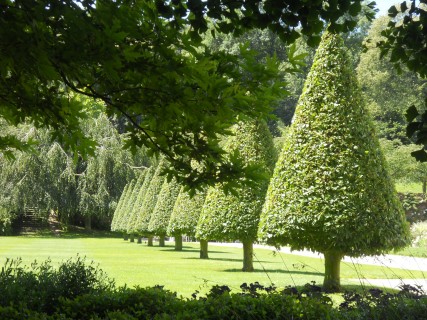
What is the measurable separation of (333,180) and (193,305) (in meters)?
5.47

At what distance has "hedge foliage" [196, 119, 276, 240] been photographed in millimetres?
13503

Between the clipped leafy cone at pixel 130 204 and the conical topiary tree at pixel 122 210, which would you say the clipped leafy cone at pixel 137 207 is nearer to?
the clipped leafy cone at pixel 130 204

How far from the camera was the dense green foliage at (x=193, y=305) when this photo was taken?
4629 millimetres

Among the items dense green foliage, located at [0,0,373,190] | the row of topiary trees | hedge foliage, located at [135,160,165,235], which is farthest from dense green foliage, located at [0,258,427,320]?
hedge foliage, located at [135,160,165,235]

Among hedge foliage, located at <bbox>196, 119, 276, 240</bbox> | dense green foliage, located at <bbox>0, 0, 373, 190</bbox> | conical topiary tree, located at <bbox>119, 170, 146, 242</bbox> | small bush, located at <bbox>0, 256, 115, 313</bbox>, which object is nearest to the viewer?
dense green foliage, located at <bbox>0, 0, 373, 190</bbox>

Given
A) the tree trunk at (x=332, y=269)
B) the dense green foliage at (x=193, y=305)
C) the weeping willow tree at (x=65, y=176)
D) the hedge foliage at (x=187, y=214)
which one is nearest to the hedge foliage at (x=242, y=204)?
the tree trunk at (x=332, y=269)

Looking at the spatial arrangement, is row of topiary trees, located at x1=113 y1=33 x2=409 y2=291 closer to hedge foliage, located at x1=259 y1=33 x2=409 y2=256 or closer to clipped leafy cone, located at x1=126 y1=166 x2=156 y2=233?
hedge foliage, located at x1=259 y1=33 x2=409 y2=256

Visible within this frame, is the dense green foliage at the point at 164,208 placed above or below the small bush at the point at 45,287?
above

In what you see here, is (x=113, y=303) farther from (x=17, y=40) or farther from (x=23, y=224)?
(x=23, y=224)

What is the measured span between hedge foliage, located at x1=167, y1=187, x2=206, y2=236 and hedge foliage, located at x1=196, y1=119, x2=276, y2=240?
136 inches

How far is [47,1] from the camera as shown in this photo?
268 cm

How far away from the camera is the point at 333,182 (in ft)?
32.2

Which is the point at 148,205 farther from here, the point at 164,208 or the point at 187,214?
the point at 187,214

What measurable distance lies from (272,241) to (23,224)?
32292 millimetres
